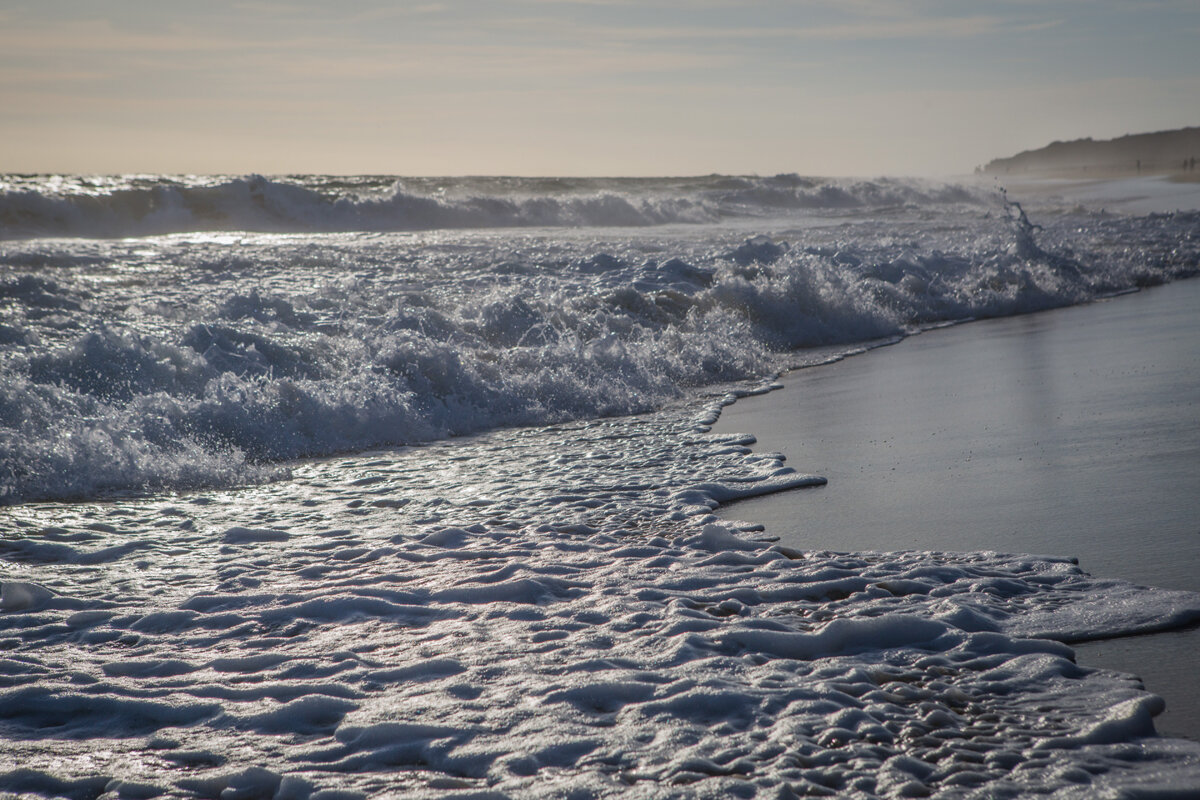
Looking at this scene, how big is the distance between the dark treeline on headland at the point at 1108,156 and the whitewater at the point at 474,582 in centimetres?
7607

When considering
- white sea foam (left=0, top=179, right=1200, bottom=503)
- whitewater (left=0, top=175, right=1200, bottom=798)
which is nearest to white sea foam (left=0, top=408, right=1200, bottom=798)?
whitewater (left=0, top=175, right=1200, bottom=798)

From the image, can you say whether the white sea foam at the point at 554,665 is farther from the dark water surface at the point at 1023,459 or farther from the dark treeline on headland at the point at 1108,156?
the dark treeline on headland at the point at 1108,156

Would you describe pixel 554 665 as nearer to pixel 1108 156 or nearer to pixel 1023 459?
pixel 1023 459

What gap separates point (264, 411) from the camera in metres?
6.76

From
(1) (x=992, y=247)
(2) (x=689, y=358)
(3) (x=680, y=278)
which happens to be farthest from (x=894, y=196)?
(2) (x=689, y=358)

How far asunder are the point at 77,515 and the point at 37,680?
2232 millimetres

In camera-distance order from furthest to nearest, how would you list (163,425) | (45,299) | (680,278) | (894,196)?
(894,196) → (680,278) → (45,299) → (163,425)

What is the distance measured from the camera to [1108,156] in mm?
98000

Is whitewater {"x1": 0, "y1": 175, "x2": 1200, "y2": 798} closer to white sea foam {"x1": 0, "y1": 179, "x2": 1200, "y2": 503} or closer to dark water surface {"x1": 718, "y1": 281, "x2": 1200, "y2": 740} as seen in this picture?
white sea foam {"x1": 0, "y1": 179, "x2": 1200, "y2": 503}

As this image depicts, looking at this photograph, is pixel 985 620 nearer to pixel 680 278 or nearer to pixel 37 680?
pixel 37 680

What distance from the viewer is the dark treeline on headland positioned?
80.3 meters

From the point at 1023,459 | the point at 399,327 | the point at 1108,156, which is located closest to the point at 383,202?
the point at 399,327

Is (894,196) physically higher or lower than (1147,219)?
higher

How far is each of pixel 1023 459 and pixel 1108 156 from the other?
4353 inches
